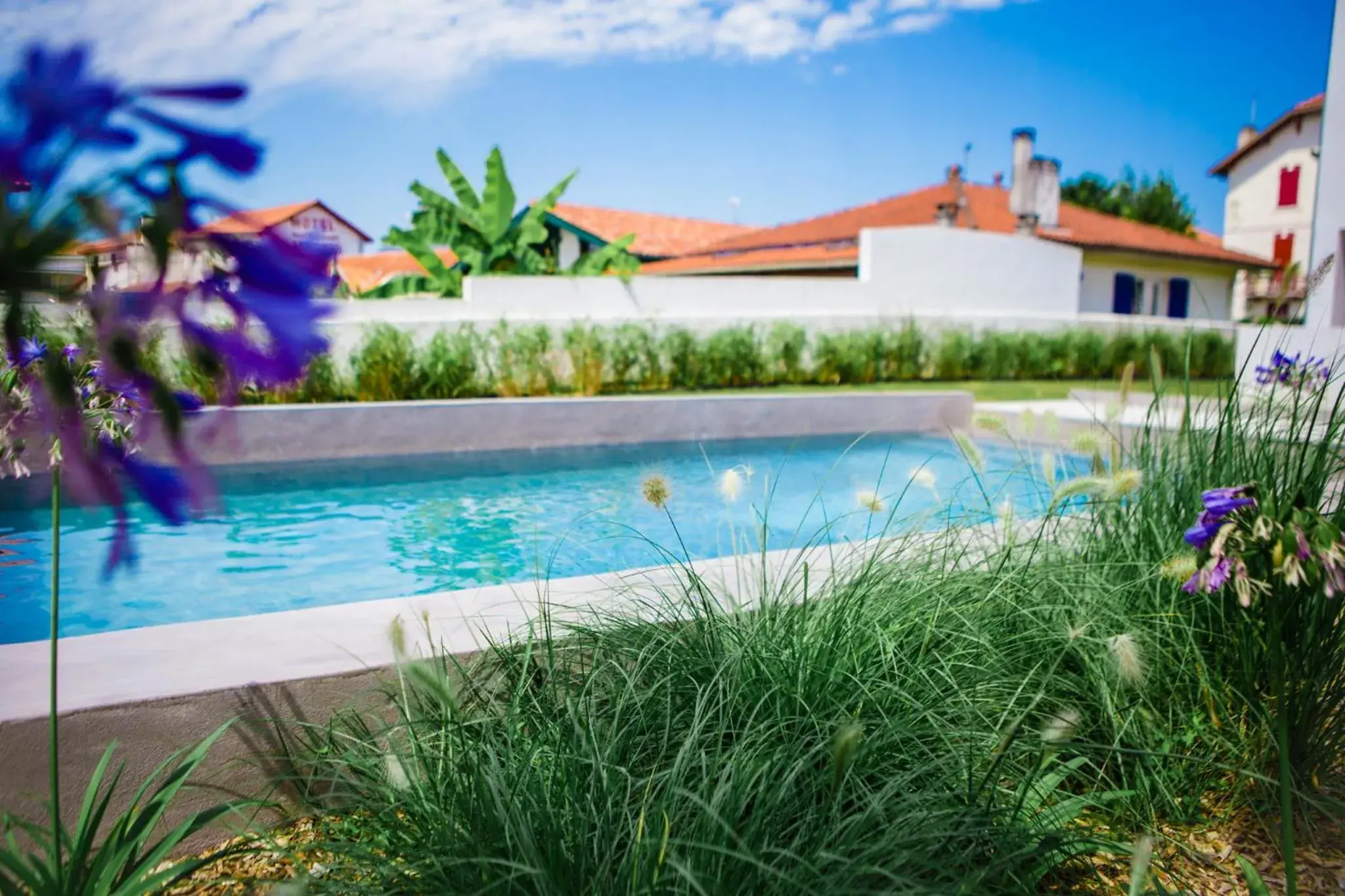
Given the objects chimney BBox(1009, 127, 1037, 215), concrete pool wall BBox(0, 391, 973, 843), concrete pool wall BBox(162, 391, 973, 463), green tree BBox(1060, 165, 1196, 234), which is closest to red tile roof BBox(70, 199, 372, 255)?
concrete pool wall BBox(0, 391, 973, 843)

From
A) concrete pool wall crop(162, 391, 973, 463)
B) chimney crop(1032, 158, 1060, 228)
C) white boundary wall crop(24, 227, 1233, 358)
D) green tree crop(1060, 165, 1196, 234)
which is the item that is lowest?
concrete pool wall crop(162, 391, 973, 463)

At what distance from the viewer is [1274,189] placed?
3128 cm

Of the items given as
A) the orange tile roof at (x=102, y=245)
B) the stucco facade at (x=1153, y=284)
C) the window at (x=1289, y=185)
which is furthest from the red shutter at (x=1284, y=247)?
the orange tile roof at (x=102, y=245)

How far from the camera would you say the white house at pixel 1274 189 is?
98.0 feet

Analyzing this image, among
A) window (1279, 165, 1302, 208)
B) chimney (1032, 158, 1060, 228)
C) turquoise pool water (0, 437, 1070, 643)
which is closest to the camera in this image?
turquoise pool water (0, 437, 1070, 643)

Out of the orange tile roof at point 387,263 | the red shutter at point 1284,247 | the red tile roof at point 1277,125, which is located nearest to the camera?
the orange tile roof at point 387,263

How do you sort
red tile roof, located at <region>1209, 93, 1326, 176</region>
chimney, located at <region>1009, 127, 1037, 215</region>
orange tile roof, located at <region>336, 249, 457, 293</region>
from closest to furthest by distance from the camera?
chimney, located at <region>1009, 127, 1037, 215</region> < orange tile roof, located at <region>336, 249, 457, 293</region> < red tile roof, located at <region>1209, 93, 1326, 176</region>

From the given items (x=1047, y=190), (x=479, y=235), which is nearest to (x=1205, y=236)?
(x=1047, y=190)

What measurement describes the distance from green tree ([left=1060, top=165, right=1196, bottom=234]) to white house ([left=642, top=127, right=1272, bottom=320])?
15.0 metres

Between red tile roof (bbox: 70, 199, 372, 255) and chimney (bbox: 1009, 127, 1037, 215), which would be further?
chimney (bbox: 1009, 127, 1037, 215)

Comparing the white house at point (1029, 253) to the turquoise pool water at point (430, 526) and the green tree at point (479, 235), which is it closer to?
the green tree at point (479, 235)

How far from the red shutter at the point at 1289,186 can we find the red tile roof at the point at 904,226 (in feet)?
12.4

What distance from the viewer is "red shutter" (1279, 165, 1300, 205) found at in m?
30.4

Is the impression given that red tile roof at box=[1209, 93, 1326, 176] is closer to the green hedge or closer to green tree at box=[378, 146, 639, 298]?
the green hedge
